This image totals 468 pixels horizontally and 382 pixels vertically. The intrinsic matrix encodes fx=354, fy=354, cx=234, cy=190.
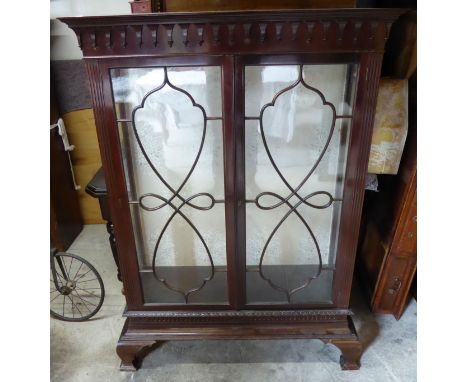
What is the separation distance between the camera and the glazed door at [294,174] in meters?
0.90

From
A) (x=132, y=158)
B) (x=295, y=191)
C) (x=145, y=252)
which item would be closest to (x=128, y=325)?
(x=145, y=252)

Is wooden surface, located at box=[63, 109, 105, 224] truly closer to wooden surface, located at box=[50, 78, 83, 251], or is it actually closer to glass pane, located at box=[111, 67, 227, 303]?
wooden surface, located at box=[50, 78, 83, 251]

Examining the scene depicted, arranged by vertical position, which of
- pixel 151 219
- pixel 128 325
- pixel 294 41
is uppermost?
pixel 294 41

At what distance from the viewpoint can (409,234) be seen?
1.24 m

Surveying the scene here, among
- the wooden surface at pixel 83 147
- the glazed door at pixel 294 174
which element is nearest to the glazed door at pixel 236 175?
the glazed door at pixel 294 174

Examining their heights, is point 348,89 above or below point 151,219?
above

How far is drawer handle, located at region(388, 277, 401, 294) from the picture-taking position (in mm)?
1343

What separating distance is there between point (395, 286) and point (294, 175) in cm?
70

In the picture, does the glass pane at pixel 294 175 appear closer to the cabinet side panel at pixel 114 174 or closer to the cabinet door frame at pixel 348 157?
the cabinet door frame at pixel 348 157

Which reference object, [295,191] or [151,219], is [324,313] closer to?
[295,191]

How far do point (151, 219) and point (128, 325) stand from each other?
16.3 inches

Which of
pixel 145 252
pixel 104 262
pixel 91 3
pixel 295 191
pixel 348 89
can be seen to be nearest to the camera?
pixel 348 89
